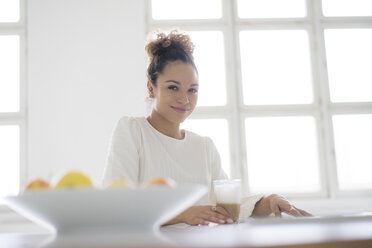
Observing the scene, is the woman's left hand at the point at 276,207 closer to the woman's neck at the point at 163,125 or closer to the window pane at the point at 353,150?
the woman's neck at the point at 163,125

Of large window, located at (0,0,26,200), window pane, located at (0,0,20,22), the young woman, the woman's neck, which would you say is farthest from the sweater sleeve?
window pane, located at (0,0,20,22)

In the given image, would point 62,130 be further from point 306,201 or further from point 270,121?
point 306,201

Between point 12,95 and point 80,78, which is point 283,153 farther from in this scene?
point 12,95

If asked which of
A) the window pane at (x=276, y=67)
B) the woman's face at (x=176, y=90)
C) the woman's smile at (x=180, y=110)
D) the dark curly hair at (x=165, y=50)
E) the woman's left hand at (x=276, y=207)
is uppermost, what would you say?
the window pane at (x=276, y=67)

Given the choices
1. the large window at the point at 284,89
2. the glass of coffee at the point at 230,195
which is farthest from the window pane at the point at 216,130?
the glass of coffee at the point at 230,195

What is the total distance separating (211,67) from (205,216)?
9.04 feet

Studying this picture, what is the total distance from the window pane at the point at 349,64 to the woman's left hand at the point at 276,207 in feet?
8.89


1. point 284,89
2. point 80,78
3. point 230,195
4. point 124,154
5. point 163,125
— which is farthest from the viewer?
point 284,89

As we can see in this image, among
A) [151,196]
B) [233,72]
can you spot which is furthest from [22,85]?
[151,196]

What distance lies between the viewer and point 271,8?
396 centimetres

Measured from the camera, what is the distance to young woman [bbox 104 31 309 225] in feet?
5.06

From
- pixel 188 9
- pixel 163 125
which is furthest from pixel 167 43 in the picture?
pixel 188 9

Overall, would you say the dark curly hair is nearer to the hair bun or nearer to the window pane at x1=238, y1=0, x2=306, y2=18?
the hair bun

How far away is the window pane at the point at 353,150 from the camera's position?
12.4 feet
